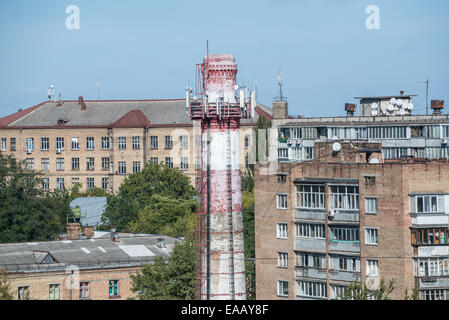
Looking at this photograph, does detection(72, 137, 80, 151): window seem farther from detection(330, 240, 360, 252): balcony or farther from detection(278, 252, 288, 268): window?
detection(330, 240, 360, 252): balcony

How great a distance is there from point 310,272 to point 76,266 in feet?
46.4

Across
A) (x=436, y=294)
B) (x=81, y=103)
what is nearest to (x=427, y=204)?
(x=436, y=294)

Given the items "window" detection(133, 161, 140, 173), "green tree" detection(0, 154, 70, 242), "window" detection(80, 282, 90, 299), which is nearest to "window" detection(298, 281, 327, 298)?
"window" detection(80, 282, 90, 299)

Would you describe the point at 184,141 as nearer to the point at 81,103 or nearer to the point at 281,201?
the point at 81,103

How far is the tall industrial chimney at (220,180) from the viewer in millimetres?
57188

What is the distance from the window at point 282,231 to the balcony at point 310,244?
930mm

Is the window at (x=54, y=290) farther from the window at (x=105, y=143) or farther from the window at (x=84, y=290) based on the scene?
the window at (x=105, y=143)

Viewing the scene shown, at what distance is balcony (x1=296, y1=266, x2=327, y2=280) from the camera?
65312 millimetres

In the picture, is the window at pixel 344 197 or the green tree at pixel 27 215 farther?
the green tree at pixel 27 215

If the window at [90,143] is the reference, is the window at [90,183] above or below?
below

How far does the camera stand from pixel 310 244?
6631 centimetres

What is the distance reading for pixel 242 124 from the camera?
421 ft

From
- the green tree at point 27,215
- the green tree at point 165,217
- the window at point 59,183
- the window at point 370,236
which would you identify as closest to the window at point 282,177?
the window at point 370,236
